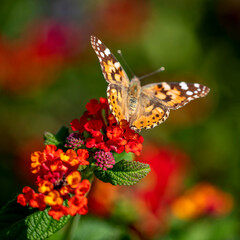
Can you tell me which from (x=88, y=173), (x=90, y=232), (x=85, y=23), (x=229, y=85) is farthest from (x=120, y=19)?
(x=88, y=173)

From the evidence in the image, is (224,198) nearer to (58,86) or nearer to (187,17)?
(58,86)

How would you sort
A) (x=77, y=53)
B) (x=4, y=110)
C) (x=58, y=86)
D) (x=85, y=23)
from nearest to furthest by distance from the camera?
1. (x=4, y=110)
2. (x=58, y=86)
3. (x=77, y=53)
4. (x=85, y=23)

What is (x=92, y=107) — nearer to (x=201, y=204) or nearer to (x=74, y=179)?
(x=74, y=179)

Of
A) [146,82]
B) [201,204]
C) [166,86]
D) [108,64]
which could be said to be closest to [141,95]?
[166,86]

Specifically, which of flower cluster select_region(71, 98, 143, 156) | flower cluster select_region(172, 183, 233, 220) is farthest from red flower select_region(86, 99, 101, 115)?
flower cluster select_region(172, 183, 233, 220)

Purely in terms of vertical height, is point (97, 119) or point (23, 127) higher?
point (97, 119)

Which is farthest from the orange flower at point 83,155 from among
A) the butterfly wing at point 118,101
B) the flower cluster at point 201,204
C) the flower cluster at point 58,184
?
the flower cluster at point 201,204
